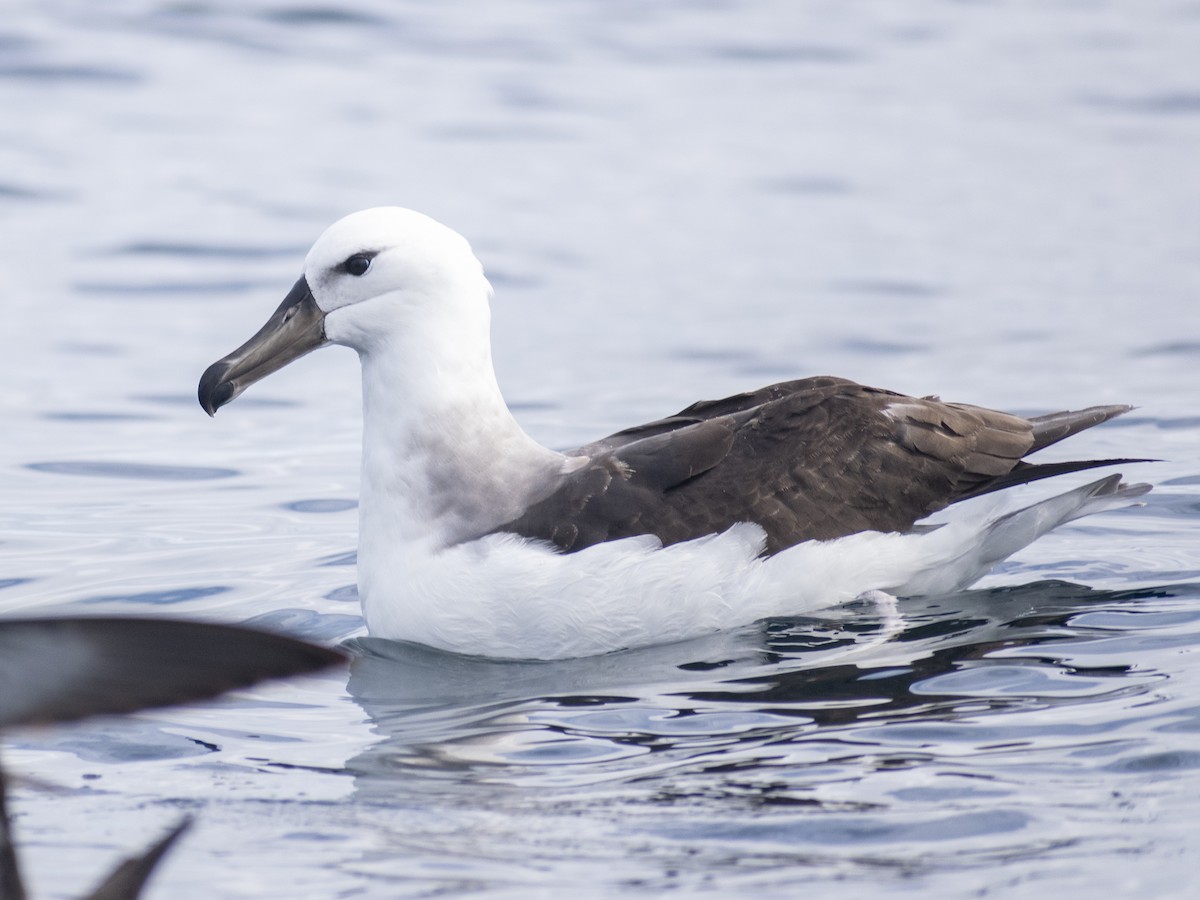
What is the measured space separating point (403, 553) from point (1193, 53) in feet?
59.5

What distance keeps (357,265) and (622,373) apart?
522 centimetres

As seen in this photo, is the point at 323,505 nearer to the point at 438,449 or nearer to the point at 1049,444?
the point at 438,449

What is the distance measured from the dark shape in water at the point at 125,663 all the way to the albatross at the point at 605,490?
410cm

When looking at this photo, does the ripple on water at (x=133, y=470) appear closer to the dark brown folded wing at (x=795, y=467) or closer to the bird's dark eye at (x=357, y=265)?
the bird's dark eye at (x=357, y=265)

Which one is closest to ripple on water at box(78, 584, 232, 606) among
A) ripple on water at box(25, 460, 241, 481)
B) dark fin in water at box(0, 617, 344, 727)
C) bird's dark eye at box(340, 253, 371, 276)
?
bird's dark eye at box(340, 253, 371, 276)

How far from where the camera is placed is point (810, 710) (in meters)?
6.77

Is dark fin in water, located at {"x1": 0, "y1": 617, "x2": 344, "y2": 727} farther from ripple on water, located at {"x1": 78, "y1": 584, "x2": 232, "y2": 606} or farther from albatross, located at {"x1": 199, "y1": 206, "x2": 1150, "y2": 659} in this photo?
ripple on water, located at {"x1": 78, "y1": 584, "x2": 232, "y2": 606}

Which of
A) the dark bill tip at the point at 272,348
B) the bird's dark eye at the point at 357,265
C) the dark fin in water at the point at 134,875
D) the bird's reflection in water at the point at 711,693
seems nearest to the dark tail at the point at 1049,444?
the bird's reflection in water at the point at 711,693

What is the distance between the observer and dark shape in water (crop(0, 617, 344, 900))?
3131 mm

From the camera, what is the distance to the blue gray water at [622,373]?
5.81 m

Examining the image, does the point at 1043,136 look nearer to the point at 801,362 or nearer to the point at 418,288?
the point at 801,362

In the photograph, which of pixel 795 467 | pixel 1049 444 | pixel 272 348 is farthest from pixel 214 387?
pixel 1049 444

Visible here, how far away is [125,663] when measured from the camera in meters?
3.18

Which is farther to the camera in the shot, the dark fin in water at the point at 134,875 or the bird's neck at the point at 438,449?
the bird's neck at the point at 438,449
